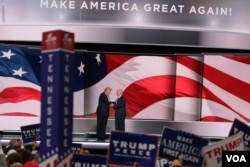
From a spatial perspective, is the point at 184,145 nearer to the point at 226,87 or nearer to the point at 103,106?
the point at 103,106

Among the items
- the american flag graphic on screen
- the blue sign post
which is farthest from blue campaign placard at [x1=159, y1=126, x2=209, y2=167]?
the american flag graphic on screen

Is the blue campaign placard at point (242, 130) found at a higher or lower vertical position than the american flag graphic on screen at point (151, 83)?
lower

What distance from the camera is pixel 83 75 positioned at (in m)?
10.4

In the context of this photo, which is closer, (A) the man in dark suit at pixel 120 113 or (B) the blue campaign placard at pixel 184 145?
(B) the blue campaign placard at pixel 184 145

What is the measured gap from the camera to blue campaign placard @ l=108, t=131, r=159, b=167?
3.73 meters

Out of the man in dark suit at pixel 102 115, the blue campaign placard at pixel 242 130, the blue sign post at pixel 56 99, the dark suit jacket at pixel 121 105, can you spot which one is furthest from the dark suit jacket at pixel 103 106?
the blue sign post at pixel 56 99

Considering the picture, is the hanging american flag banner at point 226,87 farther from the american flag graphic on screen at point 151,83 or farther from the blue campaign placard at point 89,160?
the blue campaign placard at point 89,160

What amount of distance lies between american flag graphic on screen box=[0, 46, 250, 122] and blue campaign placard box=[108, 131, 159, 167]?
6629mm

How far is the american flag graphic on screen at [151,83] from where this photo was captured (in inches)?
408

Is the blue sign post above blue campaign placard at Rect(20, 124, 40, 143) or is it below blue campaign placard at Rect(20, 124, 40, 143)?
above

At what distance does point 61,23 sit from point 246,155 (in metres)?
7.66

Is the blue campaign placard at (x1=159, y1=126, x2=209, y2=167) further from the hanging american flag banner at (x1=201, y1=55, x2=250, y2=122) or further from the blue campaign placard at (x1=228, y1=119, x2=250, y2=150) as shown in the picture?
the hanging american flag banner at (x1=201, y1=55, x2=250, y2=122)

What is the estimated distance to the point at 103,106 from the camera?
960cm

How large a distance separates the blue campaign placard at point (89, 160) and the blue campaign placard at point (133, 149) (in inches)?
4.6
